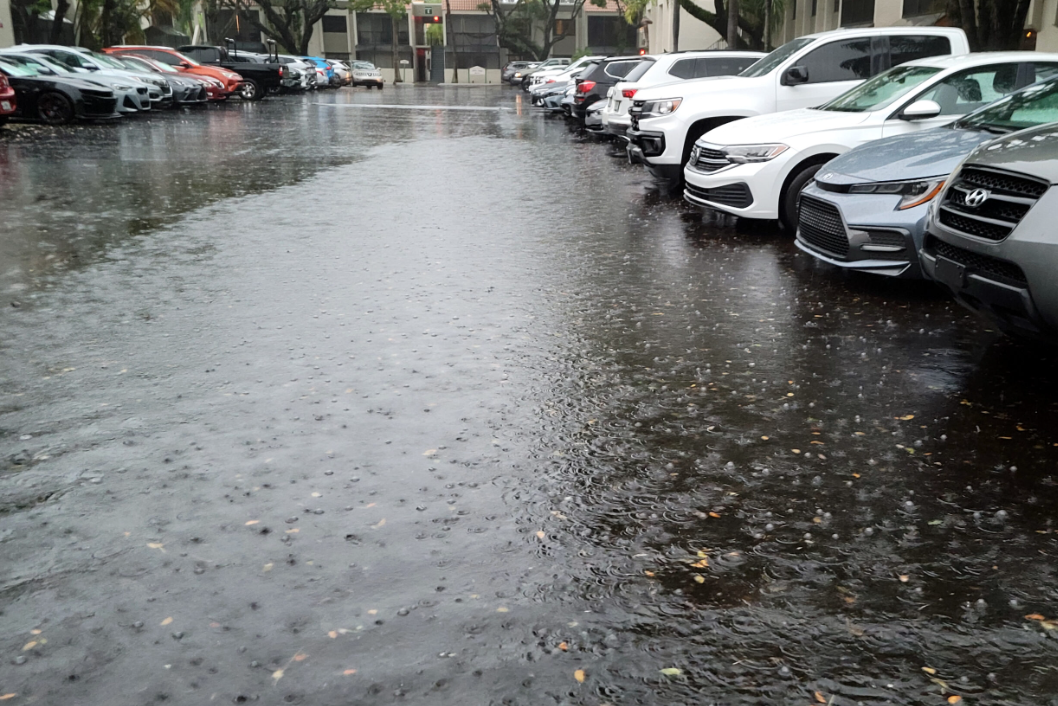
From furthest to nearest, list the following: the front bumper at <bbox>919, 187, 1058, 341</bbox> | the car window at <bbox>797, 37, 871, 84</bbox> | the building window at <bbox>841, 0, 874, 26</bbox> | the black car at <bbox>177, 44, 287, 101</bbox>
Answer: the black car at <bbox>177, 44, 287, 101</bbox>, the building window at <bbox>841, 0, 874, 26</bbox>, the car window at <bbox>797, 37, 871, 84</bbox>, the front bumper at <bbox>919, 187, 1058, 341</bbox>

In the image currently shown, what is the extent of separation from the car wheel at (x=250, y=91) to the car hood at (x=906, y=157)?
3541 centimetres

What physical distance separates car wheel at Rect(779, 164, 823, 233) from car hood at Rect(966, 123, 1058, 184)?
13.4 ft

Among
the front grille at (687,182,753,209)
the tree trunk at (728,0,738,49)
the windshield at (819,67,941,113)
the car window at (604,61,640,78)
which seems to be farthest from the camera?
the tree trunk at (728,0,738,49)

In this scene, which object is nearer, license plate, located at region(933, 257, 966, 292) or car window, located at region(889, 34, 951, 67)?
license plate, located at region(933, 257, 966, 292)

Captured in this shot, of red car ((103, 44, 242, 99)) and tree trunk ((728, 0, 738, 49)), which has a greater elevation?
tree trunk ((728, 0, 738, 49))

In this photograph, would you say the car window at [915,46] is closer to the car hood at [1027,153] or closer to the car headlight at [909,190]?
the car headlight at [909,190]

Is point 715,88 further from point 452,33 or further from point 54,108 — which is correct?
point 452,33

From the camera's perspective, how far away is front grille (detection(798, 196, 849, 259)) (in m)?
7.87

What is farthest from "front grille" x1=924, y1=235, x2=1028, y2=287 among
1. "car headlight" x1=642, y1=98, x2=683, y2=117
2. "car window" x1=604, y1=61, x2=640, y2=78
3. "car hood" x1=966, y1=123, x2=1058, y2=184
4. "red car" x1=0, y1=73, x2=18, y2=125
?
"red car" x1=0, y1=73, x2=18, y2=125

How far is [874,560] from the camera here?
385 centimetres

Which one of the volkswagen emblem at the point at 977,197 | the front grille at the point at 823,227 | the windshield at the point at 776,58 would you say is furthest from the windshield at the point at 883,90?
the volkswagen emblem at the point at 977,197

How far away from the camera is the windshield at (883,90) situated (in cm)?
999

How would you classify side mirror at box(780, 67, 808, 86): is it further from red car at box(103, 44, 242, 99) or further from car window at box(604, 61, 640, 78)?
red car at box(103, 44, 242, 99)

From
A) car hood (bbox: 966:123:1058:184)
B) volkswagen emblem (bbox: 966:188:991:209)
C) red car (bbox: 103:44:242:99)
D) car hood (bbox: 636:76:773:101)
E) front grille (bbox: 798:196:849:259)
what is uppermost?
red car (bbox: 103:44:242:99)
